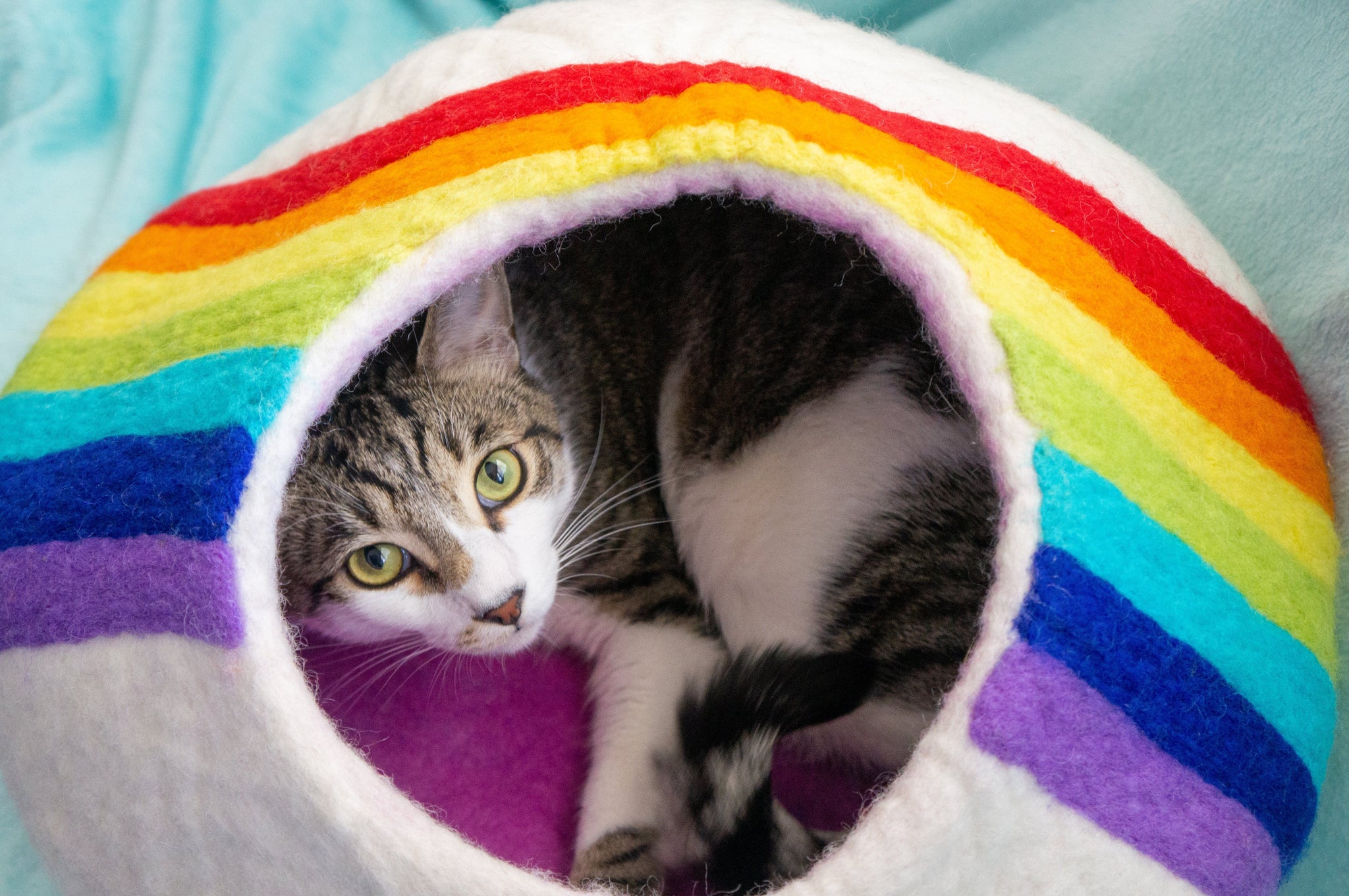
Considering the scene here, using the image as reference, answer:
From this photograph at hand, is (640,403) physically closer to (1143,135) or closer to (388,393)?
(388,393)

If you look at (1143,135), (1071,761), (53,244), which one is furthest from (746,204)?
(53,244)

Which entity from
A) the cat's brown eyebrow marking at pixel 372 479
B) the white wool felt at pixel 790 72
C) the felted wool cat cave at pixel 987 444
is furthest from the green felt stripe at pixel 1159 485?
the cat's brown eyebrow marking at pixel 372 479

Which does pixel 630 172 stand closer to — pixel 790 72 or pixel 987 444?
pixel 790 72

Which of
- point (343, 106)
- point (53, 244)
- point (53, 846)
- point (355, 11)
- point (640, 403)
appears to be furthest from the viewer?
point (355, 11)

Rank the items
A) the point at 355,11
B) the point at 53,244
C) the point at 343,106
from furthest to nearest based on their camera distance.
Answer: the point at 355,11 < the point at 53,244 < the point at 343,106

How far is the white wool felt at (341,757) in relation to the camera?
0.66 meters

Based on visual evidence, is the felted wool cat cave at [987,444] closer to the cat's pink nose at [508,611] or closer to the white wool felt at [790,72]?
the white wool felt at [790,72]

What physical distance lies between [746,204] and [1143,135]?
650 millimetres

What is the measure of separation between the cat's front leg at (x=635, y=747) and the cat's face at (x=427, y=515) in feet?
0.64

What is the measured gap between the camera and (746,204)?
117cm

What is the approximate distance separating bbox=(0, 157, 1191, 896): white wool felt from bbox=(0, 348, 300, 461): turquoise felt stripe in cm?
2

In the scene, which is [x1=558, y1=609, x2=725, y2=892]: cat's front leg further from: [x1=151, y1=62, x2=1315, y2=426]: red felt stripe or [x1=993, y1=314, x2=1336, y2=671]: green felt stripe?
[x1=151, y1=62, x2=1315, y2=426]: red felt stripe

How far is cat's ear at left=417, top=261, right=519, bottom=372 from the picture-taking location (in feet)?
3.14

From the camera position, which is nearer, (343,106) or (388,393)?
(388,393)
